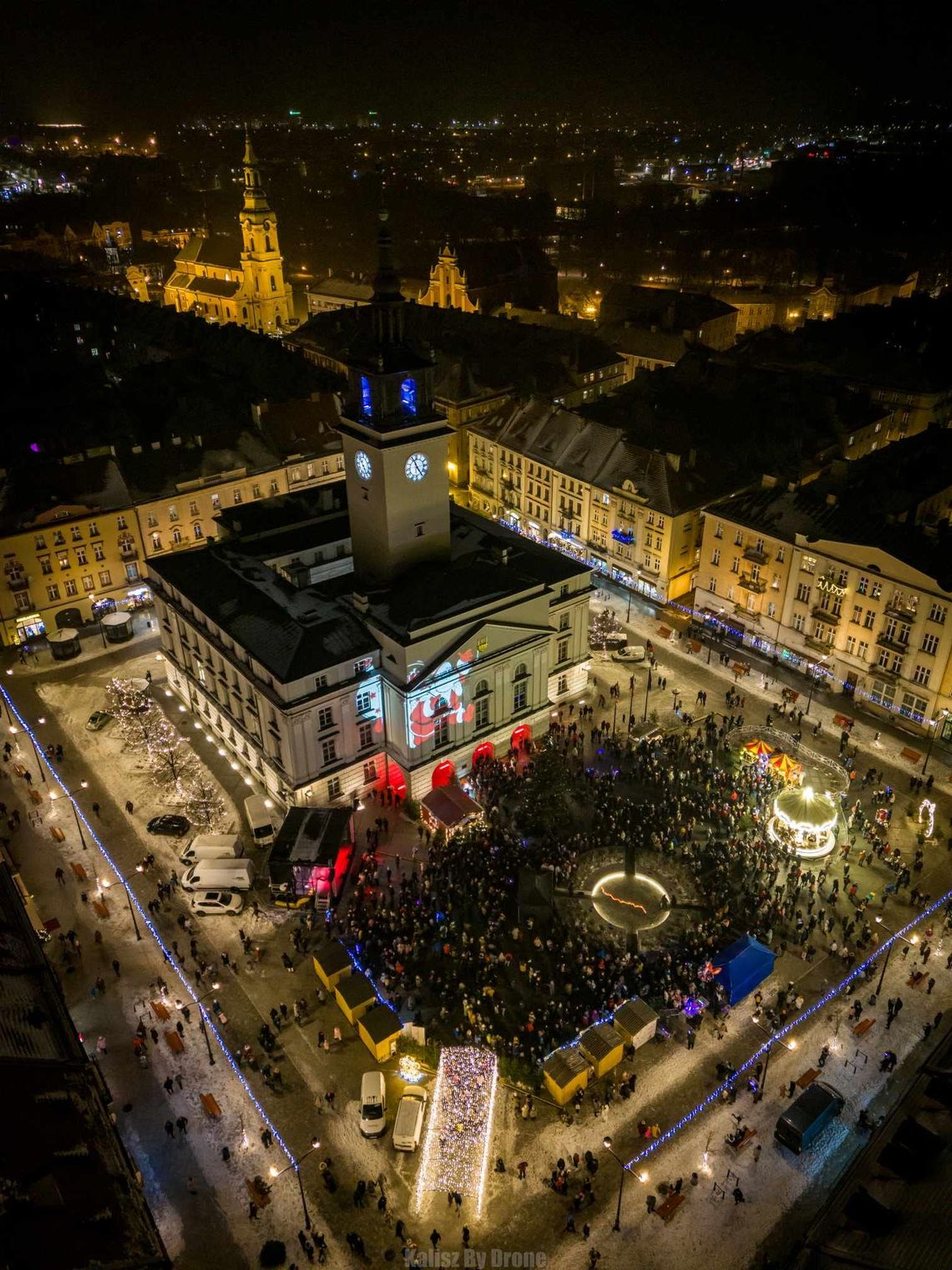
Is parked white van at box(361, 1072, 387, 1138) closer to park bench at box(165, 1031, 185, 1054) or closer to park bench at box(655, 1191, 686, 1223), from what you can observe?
park bench at box(165, 1031, 185, 1054)

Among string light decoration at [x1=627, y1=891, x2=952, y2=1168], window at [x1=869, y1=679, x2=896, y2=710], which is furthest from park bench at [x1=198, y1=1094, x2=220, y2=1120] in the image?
window at [x1=869, y1=679, x2=896, y2=710]

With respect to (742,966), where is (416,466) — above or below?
above

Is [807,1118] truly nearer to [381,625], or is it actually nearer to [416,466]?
[381,625]

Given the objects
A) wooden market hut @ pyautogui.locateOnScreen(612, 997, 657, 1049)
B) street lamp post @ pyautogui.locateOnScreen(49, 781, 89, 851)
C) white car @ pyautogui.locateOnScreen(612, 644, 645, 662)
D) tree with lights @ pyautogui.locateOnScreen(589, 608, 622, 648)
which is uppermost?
tree with lights @ pyautogui.locateOnScreen(589, 608, 622, 648)

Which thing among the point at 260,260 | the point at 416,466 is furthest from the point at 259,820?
the point at 260,260

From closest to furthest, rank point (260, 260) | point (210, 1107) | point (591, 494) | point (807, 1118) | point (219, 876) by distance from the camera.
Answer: point (807, 1118), point (210, 1107), point (219, 876), point (591, 494), point (260, 260)

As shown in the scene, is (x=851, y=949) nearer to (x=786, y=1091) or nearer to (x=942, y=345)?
(x=786, y=1091)
